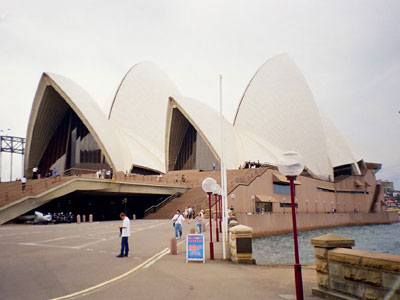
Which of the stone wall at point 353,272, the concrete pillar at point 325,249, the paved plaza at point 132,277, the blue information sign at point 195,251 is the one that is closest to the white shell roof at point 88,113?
the paved plaza at point 132,277

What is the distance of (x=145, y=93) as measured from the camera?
53344mm

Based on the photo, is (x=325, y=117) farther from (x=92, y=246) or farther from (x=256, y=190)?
(x=92, y=246)

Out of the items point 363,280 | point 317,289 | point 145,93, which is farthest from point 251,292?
point 145,93

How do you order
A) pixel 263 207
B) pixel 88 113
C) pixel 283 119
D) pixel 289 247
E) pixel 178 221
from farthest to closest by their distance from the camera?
pixel 283 119, pixel 88 113, pixel 263 207, pixel 289 247, pixel 178 221

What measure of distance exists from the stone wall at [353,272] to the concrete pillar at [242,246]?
13.1 ft

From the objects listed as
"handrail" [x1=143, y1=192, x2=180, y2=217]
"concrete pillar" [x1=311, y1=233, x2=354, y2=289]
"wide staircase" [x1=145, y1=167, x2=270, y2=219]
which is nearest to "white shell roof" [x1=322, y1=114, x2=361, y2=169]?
"wide staircase" [x1=145, y1=167, x2=270, y2=219]

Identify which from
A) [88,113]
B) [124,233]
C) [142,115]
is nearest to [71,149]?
[88,113]

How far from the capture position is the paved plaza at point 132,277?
5.95 m

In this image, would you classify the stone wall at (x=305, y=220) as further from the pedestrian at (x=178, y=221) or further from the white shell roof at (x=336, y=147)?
the pedestrian at (x=178, y=221)

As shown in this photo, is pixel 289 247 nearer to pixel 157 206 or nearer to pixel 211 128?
pixel 157 206

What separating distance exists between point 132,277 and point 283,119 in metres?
48.7

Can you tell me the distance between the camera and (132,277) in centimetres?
728

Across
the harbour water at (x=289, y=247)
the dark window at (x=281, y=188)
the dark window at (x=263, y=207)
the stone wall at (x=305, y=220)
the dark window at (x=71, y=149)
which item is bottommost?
the harbour water at (x=289, y=247)

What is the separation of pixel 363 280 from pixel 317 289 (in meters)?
1.08
